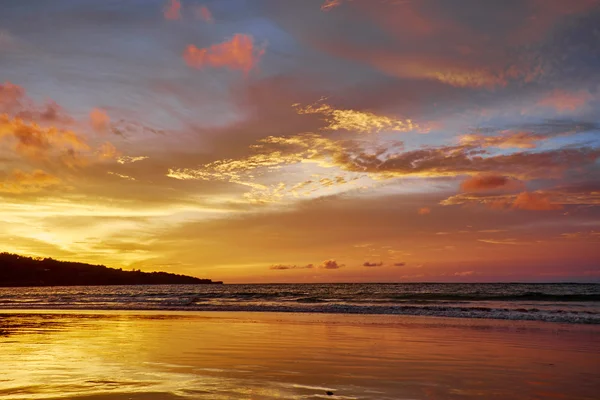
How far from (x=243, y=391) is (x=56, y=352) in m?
7.59

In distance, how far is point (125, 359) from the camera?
12352mm

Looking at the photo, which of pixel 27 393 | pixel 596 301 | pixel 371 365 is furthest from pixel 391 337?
pixel 596 301

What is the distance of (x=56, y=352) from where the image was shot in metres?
13.4

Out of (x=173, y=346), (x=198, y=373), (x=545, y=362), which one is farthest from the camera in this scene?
(x=173, y=346)

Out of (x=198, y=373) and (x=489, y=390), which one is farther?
(x=198, y=373)

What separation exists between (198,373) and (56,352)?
5.51 meters

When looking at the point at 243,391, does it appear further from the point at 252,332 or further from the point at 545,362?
the point at 252,332

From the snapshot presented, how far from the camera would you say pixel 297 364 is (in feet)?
39.4

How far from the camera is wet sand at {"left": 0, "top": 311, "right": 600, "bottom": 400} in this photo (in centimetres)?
895

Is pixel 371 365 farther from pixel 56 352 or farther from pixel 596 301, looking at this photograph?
pixel 596 301

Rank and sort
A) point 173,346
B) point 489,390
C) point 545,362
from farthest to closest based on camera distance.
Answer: point 173,346 → point 545,362 → point 489,390

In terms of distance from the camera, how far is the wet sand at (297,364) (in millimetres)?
8945

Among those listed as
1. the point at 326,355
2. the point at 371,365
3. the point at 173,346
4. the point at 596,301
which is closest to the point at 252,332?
the point at 173,346

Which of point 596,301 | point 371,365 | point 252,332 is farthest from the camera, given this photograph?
point 596,301
